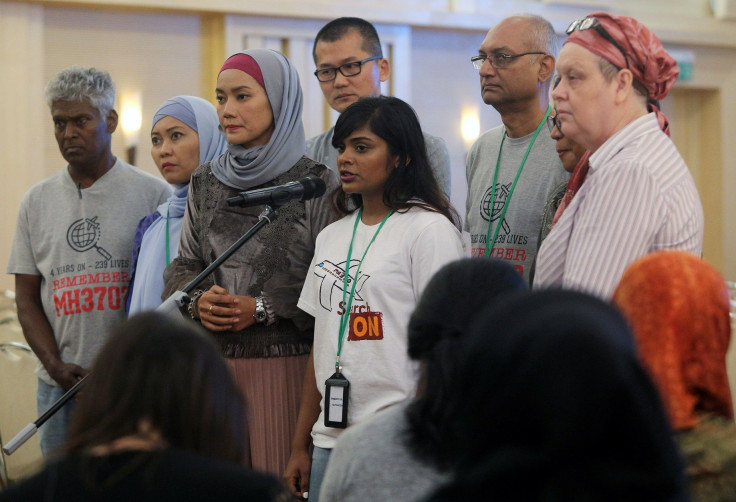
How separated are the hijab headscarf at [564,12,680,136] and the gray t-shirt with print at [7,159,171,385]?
2028mm

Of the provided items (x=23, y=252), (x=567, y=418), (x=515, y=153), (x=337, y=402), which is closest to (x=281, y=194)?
(x=337, y=402)

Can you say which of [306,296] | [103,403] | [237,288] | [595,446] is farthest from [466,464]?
[237,288]

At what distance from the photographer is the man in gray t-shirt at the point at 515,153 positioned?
3115 millimetres

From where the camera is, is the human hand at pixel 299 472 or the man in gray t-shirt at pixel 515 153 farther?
Answer: the man in gray t-shirt at pixel 515 153

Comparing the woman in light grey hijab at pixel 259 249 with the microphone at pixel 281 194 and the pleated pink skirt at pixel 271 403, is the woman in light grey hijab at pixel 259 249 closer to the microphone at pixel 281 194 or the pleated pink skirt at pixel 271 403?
the pleated pink skirt at pixel 271 403

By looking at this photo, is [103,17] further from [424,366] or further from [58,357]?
[424,366]

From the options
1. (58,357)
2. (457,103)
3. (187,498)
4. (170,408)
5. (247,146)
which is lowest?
(58,357)

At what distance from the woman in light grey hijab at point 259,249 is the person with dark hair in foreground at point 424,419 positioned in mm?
1339

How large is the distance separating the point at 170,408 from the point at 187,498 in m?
0.14

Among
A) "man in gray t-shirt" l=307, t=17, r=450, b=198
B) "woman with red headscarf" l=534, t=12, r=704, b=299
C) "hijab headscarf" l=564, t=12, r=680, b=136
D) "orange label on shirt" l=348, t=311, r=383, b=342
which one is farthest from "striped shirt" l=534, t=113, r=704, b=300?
"man in gray t-shirt" l=307, t=17, r=450, b=198

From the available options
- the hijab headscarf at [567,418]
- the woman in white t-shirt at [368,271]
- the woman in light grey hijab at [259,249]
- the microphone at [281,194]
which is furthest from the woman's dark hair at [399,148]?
the hijab headscarf at [567,418]

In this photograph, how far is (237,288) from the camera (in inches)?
118

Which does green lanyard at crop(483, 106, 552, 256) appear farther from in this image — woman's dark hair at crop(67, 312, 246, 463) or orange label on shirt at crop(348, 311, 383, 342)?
woman's dark hair at crop(67, 312, 246, 463)

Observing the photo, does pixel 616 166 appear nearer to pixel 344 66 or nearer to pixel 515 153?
pixel 515 153
